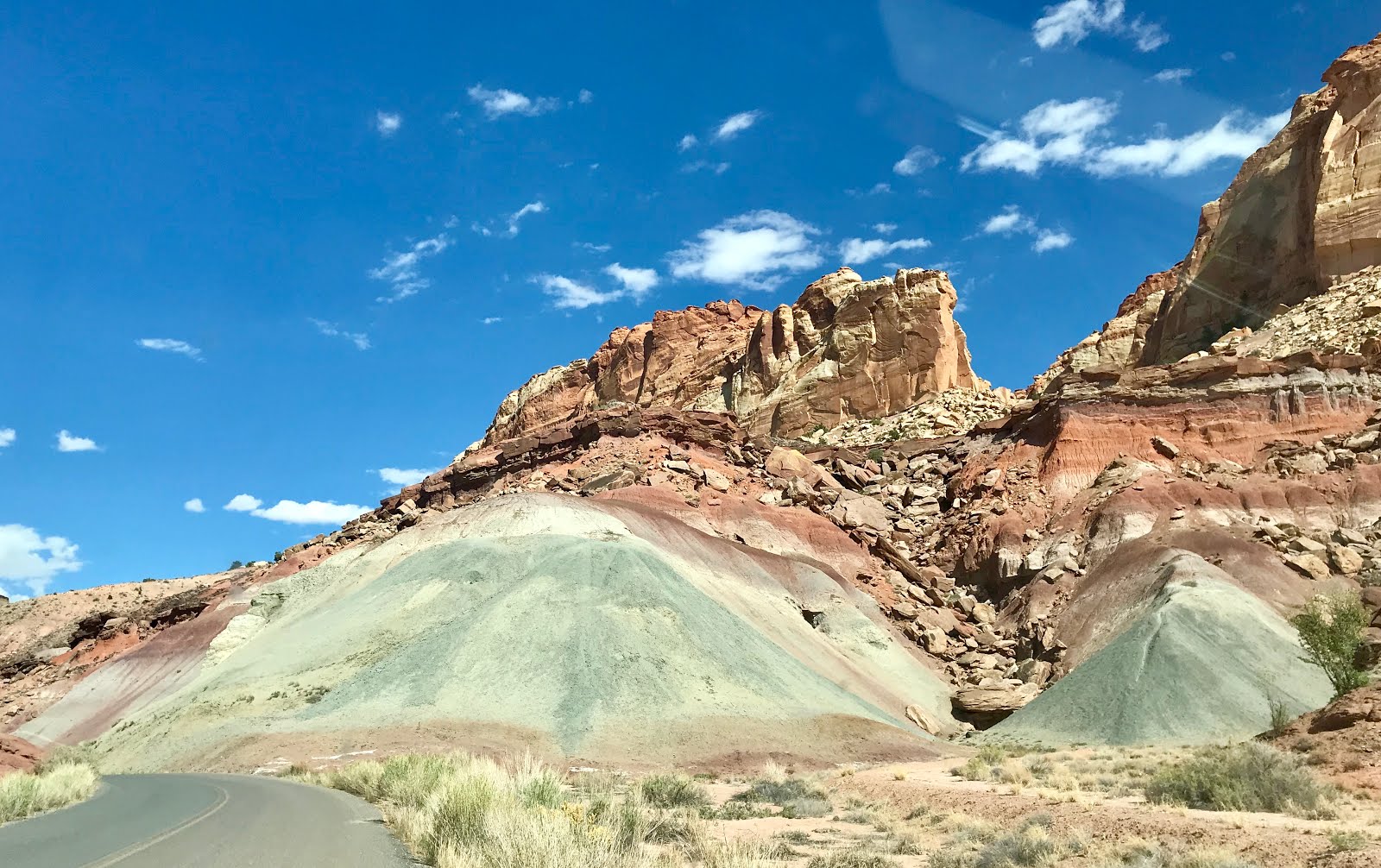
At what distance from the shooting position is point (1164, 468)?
53562 mm

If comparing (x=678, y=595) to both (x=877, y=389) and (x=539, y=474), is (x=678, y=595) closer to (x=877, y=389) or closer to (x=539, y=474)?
(x=539, y=474)

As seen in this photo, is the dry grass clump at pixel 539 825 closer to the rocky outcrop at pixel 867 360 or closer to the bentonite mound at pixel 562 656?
the bentonite mound at pixel 562 656

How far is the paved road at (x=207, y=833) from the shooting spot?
10.8 metres

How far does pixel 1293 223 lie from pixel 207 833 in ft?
265

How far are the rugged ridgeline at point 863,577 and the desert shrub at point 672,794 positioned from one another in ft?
26.8

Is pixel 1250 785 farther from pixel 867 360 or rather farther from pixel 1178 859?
pixel 867 360

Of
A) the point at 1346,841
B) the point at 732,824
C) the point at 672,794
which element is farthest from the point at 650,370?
the point at 1346,841

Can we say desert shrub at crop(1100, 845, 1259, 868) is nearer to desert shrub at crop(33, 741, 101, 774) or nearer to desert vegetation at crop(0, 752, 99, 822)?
desert vegetation at crop(0, 752, 99, 822)

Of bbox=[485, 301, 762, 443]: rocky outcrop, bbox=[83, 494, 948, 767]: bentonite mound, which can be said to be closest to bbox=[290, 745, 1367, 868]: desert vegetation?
bbox=[83, 494, 948, 767]: bentonite mound

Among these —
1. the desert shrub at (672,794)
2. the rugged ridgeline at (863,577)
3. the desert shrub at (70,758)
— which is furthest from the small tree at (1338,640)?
the desert shrub at (70,758)

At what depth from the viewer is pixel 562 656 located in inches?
1312

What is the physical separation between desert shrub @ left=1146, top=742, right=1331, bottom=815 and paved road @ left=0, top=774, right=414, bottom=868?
12531mm

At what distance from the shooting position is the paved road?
426 inches

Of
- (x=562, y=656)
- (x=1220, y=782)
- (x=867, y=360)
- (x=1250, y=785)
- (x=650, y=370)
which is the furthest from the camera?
(x=650, y=370)
